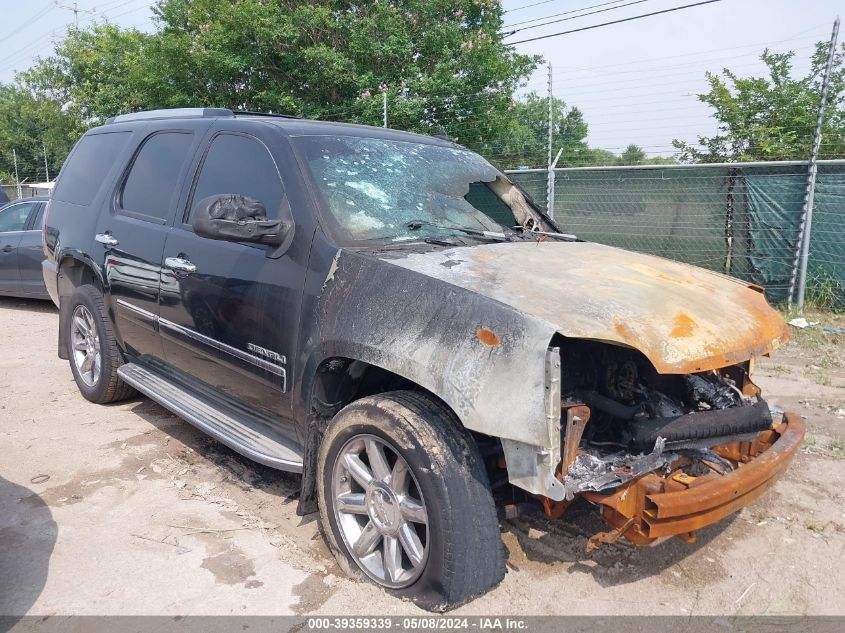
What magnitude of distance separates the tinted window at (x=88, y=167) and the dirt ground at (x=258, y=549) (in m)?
1.81

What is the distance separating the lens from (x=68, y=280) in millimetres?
5203

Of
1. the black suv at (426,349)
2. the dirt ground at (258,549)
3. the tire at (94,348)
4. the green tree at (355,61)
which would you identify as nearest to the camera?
the black suv at (426,349)

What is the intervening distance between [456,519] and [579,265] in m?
1.34

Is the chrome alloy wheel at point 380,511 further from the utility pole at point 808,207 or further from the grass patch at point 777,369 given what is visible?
the utility pole at point 808,207

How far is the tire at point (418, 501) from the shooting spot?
2.47 m

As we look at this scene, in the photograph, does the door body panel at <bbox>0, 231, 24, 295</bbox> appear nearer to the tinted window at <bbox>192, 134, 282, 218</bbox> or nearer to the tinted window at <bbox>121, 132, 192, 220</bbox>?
the tinted window at <bbox>121, 132, 192, 220</bbox>

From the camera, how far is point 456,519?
245 centimetres

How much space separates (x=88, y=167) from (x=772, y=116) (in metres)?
10.2

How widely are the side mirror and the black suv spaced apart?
0.01 m

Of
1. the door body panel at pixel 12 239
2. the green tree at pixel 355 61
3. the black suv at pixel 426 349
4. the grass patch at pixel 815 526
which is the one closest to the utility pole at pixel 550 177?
the green tree at pixel 355 61

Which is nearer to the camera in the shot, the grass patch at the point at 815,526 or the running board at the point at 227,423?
the running board at the point at 227,423

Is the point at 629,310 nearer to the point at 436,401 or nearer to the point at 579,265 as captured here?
the point at 579,265

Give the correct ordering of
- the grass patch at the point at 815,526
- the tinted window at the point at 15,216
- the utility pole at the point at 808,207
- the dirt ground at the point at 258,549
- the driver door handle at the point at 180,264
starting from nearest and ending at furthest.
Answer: the dirt ground at the point at 258,549 → the grass patch at the point at 815,526 → the driver door handle at the point at 180,264 → the utility pole at the point at 808,207 → the tinted window at the point at 15,216

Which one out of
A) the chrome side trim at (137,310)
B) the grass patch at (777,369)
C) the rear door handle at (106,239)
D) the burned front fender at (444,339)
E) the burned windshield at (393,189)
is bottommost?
the grass patch at (777,369)
